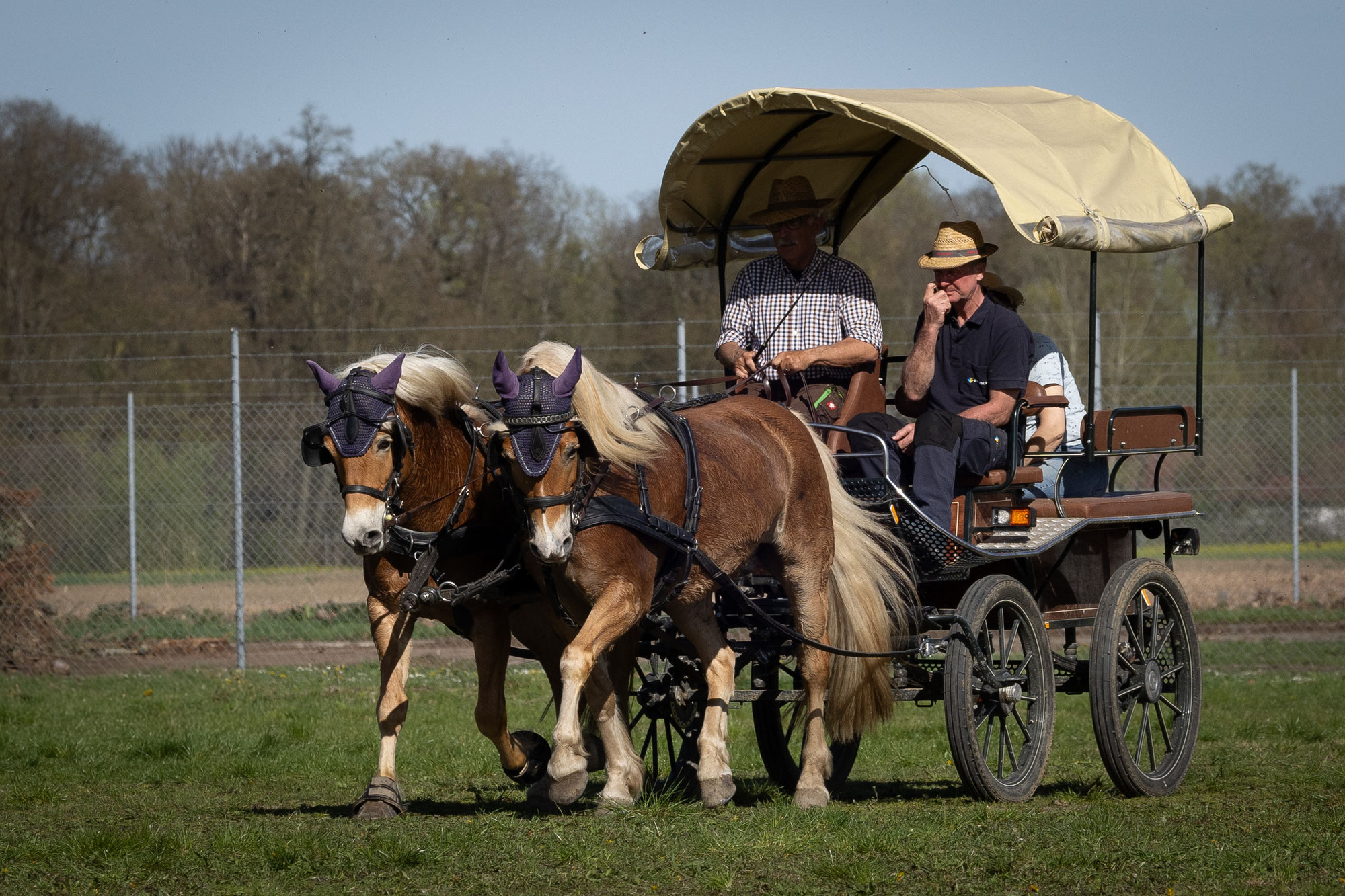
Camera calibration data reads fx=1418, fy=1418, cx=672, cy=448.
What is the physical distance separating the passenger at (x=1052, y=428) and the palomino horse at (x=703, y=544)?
3.32 feet

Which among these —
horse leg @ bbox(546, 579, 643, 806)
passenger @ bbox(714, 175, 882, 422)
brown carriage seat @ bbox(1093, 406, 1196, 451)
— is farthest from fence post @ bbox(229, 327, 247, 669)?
brown carriage seat @ bbox(1093, 406, 1196, 451)

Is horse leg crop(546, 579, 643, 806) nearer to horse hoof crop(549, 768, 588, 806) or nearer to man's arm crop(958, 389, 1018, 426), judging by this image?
horse hoof crop(549, 768, 588, 806)

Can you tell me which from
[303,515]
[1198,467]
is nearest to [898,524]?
[303,515]

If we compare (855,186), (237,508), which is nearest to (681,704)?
(855,186)

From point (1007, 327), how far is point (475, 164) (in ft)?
63.3

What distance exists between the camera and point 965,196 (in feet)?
101

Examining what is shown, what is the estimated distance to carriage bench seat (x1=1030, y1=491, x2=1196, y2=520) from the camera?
6.02 metres

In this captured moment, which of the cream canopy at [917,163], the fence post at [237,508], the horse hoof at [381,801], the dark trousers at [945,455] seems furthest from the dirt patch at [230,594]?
the dark trousers at [945,455]

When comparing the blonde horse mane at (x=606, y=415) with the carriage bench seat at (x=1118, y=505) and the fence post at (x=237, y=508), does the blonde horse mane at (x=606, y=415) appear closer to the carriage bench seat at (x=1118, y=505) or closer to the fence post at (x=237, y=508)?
the carriage bench seat at (x=1118, y=505)

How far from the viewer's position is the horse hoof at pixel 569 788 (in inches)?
184

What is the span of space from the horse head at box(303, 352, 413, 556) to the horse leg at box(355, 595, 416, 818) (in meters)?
0.49

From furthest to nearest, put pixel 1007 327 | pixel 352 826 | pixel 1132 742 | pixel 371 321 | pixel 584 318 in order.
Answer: pixel 584 318
pixel 371 321
pixel 1132 742
pixel 1007 327
pixel 352 826

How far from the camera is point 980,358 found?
602cm

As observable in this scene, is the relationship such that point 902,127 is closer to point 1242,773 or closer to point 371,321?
point 1242,773
